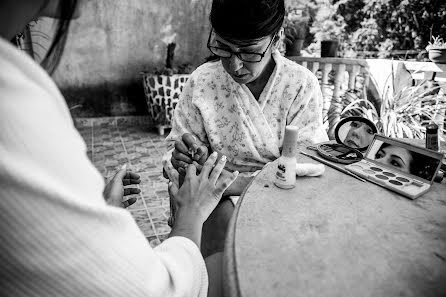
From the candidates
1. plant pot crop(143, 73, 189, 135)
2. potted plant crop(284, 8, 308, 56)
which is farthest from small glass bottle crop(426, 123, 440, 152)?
plant pot crop(143, 73, 189, 135)

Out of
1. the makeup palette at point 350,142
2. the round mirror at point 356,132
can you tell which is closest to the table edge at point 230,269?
the makeup palette at point 350,142

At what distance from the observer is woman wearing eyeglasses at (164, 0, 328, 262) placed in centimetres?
165

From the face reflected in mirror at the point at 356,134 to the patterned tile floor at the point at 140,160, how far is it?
1.68m

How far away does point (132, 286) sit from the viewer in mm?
516

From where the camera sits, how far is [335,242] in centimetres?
81

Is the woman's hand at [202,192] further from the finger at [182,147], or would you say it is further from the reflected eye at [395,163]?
the reflected eye at [395,163]

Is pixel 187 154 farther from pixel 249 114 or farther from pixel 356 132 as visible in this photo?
pixel 356 132

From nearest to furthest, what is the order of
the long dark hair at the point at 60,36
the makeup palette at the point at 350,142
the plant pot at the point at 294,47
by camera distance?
the long dark hair at the point at 60,36
the makeup palette at the point at 350,142
the plant pot at the point at 294,47

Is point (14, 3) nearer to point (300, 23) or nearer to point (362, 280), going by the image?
point (362, 280)

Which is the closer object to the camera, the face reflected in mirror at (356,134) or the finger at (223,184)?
the finger at (223,184)

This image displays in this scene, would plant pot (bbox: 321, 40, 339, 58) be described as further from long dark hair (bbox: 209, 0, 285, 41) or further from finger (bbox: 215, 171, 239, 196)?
finger (bbox: 215, 171, 239, 196)

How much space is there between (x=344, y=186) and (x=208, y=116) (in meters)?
0.89

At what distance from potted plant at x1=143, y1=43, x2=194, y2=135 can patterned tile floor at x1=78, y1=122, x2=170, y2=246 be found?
33 centimetres

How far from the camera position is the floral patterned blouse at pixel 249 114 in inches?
68.6
